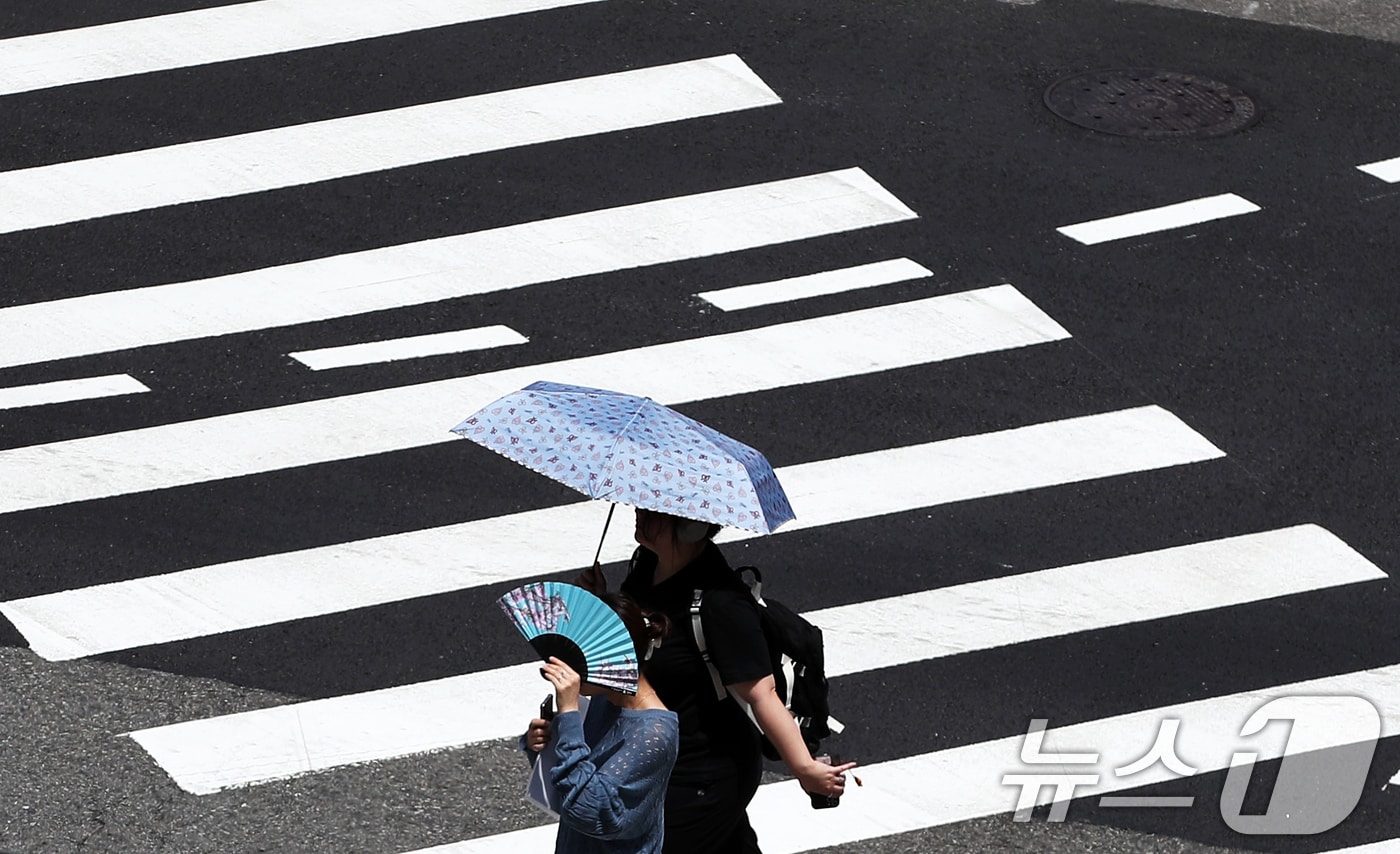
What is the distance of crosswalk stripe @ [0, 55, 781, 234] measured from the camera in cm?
1139

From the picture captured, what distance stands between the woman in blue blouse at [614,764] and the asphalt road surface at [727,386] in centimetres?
214

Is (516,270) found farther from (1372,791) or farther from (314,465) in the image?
(1372,791)

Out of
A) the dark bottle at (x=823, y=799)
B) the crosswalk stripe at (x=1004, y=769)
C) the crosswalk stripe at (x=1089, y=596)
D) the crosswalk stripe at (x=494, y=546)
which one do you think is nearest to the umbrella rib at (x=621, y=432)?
the dark bottle at (x=823, y=799)

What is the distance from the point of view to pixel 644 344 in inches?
401

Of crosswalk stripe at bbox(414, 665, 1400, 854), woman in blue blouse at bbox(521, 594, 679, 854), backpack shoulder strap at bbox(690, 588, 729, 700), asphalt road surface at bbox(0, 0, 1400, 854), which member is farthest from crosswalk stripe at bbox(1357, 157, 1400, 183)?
woman in blue blouse at bbox(521, 594, 679, 854)

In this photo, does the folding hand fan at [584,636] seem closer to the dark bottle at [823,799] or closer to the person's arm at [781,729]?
the person's arm at [781,729]

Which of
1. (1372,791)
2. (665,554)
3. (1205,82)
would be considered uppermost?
(665,554)

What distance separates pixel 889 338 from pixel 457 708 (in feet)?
10.8

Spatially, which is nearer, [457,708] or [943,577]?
[457,708]

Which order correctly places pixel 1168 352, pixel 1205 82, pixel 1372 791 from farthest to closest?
pixel 1205 82 → pixel 1168 352 → pixel 1372 791

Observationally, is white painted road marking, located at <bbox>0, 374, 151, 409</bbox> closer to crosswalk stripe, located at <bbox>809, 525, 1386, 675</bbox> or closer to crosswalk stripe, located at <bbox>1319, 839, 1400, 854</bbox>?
crosswalk stripe, located at <bbox>809, 525, 1386, 675</bbox>

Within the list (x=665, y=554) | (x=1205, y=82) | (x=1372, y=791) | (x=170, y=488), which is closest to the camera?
(x=665, y=554)

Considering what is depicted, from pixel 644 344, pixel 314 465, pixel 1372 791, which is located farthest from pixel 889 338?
pixel 1372 791

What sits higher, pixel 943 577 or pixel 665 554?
pixel 665 554
